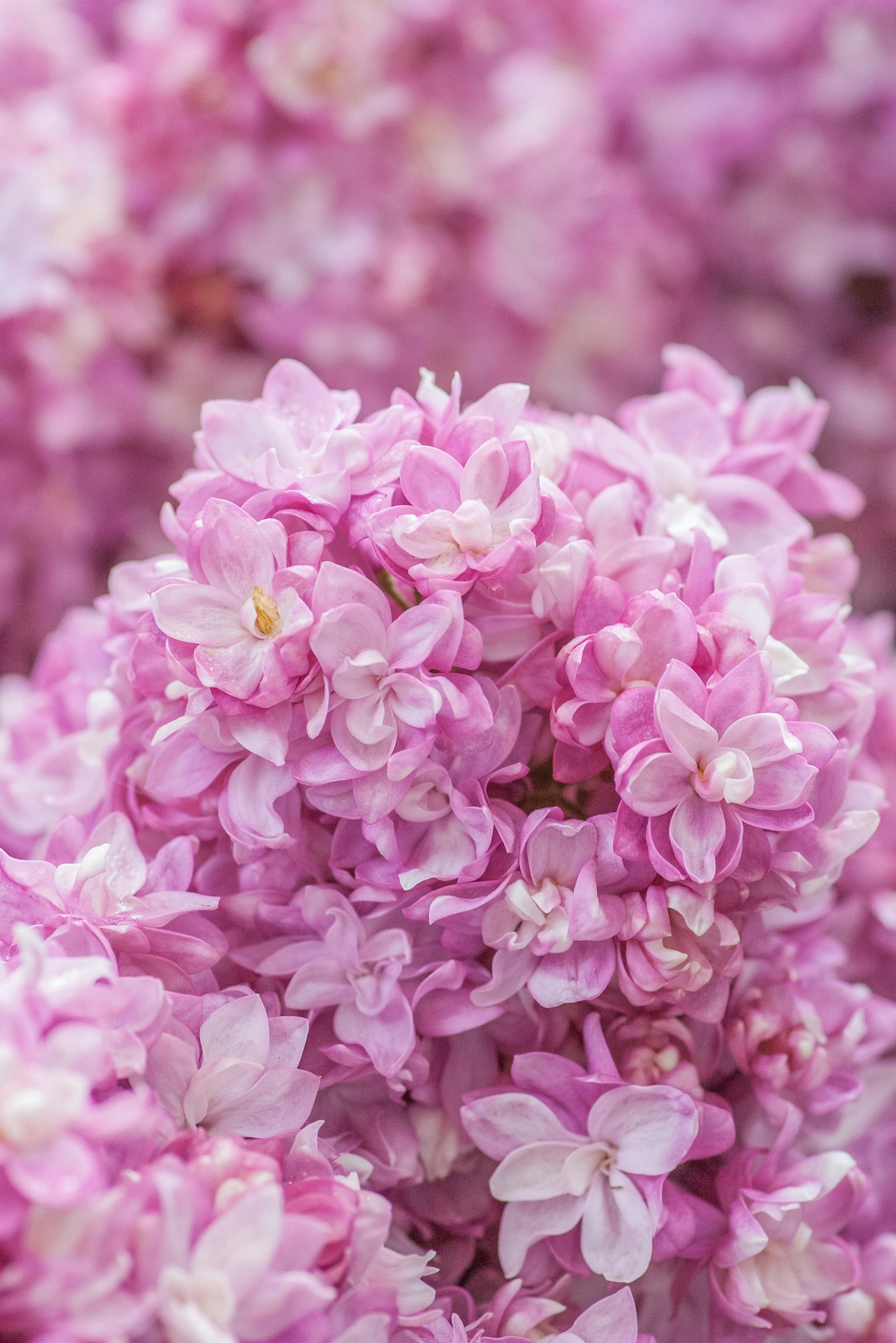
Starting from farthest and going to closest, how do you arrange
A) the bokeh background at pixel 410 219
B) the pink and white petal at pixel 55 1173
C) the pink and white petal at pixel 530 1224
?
1. the bokeh background at pixel 410 219
2. the pink and white petal at pixel 530 1224
3. the pink and white petal at pixel 55 1173

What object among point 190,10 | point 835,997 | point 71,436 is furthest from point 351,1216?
point 190,10

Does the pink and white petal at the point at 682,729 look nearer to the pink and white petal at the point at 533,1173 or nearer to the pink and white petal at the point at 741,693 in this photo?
the pink and white petal at the point at 741,693

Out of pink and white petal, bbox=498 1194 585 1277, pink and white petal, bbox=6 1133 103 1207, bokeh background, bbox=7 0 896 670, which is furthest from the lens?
bokeh background, bbox=7 0 896 670

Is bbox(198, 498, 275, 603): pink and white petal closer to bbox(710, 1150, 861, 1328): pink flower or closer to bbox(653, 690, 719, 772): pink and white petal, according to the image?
bbox(653, 690, 719, 772): pink and white petal

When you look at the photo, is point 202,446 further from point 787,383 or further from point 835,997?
point 787,383

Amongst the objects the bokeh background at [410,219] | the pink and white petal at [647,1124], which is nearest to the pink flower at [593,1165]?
the pink and white petal at [647,1124]

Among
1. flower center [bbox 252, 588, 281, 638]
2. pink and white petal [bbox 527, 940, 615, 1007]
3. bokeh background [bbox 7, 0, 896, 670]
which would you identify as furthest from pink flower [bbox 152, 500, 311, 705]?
bokeh background [bbox 7, 0, 896, 670]

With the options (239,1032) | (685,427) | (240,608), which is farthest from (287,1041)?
(685,427)
